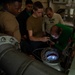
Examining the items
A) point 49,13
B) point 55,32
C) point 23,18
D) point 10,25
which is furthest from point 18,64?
point 49,13

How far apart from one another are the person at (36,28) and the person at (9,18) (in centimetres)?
74

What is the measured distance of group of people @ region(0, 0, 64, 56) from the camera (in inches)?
45.7

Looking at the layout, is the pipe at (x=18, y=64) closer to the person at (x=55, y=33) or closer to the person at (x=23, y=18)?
the person at (x=55, y=33)

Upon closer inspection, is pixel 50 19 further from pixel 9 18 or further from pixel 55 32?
pixel 9 18

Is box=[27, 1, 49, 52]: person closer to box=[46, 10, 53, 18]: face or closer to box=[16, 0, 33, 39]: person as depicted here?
box=[16, 0, 33, 39]: person

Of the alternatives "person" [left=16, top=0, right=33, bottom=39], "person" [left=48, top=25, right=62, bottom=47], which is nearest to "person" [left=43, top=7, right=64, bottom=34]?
"person" [left=16, top=0, right=33, bottom=39]

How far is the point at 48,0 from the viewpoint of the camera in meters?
4.18

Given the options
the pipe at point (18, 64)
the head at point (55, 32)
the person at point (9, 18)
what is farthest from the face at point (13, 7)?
the head at point (55, 32)

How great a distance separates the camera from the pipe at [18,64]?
691 mm

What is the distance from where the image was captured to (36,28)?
210 centimetres

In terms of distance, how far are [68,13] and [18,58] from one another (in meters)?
2.90

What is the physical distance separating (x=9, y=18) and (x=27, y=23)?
2.93 feet

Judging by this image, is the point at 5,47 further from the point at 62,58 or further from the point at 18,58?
the point at 62,58

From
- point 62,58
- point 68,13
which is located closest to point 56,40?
point 62,58
